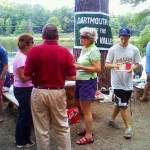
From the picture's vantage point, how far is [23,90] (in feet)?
12.8

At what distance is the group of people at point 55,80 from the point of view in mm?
3270

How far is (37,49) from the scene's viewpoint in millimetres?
3227

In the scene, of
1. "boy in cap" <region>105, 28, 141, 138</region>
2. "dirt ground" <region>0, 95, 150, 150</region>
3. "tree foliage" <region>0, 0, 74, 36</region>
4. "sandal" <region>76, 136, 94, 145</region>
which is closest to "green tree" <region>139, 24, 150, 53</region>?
"tree foliage" <region>0, 0, 74, 36</region>

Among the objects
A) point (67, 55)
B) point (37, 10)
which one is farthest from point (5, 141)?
point (37, 10)

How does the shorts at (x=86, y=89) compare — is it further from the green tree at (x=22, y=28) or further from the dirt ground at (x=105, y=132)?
the green tree at (x=22, y=28)

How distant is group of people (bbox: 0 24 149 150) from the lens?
3270mm

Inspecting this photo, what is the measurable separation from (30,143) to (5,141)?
46cm

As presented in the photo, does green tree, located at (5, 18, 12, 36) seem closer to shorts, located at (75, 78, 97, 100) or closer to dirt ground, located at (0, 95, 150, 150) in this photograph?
dirt ground, located at (0, 95, 150, 150)

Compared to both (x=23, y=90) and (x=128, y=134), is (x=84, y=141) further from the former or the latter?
(x=23, y=90)

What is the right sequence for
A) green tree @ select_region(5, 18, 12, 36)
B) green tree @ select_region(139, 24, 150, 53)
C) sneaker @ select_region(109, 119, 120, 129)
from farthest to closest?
green tree @ select_region(139, 24, 150, 53) → green tree @ select_region(5, 18, 12, 36) → sneaker @ select_region(109, 119, 120, 129)

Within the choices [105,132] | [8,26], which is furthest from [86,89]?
[8,26]

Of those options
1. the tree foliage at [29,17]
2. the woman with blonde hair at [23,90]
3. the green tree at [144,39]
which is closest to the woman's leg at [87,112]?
the woman with blonde hair at [23,90]

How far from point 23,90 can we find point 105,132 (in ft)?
5.37

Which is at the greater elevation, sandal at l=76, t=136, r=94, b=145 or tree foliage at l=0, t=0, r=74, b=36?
tree foliage at l=0, t=0, r=74, b=36
